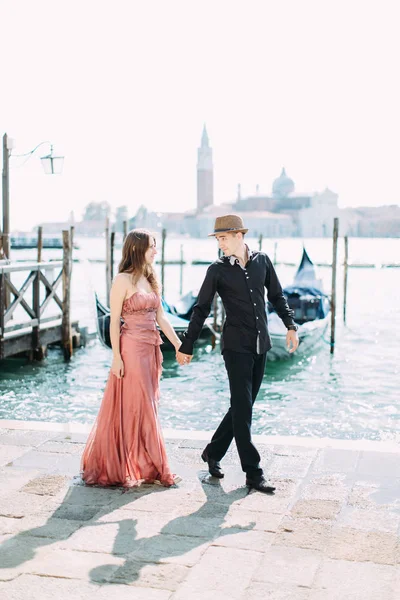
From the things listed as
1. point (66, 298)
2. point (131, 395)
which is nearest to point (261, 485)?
point (131, 395)

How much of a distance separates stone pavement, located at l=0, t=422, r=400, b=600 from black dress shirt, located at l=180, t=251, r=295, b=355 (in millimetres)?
562

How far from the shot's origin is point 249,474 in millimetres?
3219

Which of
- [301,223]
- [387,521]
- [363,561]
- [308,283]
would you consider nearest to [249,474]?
[387,521]

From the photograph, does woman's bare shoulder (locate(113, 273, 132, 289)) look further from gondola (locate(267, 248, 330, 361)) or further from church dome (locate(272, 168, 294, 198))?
church dome (locate(272, 168, 294, 198))

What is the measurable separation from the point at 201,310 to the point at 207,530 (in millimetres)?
947

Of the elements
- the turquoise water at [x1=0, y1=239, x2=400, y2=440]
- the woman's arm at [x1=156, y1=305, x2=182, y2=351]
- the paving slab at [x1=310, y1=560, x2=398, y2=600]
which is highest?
the woman's arm at [x1=156, y1=305, x2=182, y2=351]

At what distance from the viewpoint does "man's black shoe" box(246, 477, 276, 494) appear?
10.3 ft

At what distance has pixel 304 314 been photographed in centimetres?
1457

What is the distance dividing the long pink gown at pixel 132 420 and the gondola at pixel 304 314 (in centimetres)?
780

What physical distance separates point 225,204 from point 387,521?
408 feet

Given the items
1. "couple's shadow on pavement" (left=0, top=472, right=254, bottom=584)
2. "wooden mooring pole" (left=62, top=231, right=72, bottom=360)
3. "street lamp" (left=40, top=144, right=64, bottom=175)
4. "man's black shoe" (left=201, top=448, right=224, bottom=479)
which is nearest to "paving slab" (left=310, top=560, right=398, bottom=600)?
"couple's shadow on pavement" (left=0, top=472, right=254, bottom=584)

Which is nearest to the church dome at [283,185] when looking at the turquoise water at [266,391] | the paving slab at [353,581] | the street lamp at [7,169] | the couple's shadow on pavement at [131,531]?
the turquoise water at [266,391]

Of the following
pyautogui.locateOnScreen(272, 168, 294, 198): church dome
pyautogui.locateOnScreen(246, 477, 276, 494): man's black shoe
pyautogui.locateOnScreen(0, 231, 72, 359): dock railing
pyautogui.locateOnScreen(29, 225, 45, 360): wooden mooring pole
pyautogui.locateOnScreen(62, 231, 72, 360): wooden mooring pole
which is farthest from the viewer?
pyautogui.locateOnScreen(272, 168, 294, 198): church dome

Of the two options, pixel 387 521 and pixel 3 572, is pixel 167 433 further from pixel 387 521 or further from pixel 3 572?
pixel 3 572
